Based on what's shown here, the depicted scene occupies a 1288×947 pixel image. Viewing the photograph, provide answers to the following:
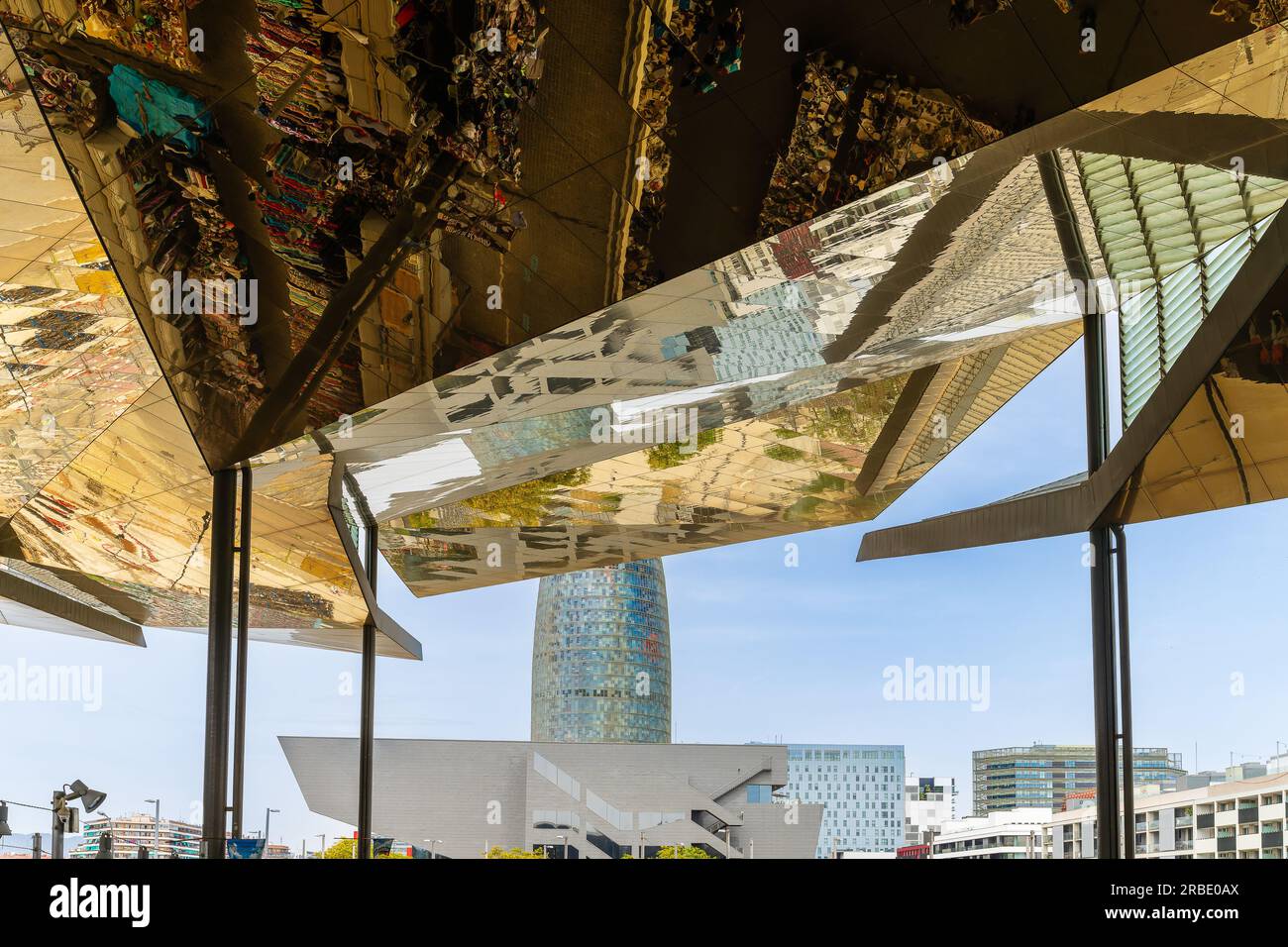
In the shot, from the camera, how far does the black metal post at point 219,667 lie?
31.6 ft

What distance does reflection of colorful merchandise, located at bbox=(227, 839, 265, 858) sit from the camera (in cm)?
1033

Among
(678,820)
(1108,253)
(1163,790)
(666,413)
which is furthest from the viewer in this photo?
(678,820)

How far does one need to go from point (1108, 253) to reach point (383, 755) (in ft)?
122

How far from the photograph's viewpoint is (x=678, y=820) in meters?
40.3

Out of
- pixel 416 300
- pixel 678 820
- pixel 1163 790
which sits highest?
pixel 416 300

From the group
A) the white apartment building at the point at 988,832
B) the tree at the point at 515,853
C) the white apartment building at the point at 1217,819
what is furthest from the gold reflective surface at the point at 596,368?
the white apartment building at the point at 988,832

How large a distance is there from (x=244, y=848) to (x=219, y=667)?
3.02 metres

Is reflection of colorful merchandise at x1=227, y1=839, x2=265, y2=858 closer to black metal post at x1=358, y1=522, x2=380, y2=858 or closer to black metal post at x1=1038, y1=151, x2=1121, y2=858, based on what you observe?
black metal post at x1=358, y1=522, x2=380, y2=858

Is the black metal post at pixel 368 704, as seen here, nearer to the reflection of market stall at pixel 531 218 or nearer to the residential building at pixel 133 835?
the residential building at pixel 133 835

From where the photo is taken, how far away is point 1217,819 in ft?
51.1

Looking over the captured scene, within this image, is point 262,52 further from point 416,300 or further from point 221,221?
point 416,300
